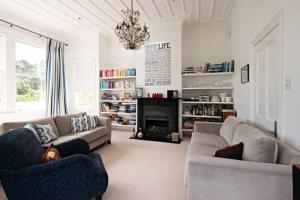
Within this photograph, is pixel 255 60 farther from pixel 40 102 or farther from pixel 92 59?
pixel 40 102

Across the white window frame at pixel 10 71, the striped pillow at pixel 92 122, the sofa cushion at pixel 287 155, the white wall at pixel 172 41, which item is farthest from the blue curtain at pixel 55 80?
the sofa cushion at pixel 287 155

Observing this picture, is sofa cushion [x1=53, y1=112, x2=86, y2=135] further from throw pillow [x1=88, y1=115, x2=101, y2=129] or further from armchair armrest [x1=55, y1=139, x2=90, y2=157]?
armchair armrest [x1=55, y1=139, x2=90, y2=157]

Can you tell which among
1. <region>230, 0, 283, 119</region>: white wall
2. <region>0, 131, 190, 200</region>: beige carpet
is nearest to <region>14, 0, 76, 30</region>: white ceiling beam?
<region>0, 131, 190, 200</region>: beige carpet

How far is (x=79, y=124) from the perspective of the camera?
3.48 m

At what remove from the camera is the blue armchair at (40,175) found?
4.67ft

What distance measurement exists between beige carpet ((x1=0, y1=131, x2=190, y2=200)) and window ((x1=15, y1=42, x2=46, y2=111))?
249cm

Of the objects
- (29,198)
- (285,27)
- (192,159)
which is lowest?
(29,198)

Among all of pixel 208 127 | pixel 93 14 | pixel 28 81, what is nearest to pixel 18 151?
pixel 208 127

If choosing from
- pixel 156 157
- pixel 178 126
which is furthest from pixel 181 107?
pixel 156 157

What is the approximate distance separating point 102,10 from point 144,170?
3584mm

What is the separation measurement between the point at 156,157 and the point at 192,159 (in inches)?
71.1

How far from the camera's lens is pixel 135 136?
4539 millimetres

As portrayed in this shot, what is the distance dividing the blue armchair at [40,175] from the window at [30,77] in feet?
10.9

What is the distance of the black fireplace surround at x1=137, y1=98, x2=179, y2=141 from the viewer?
4414 mm
